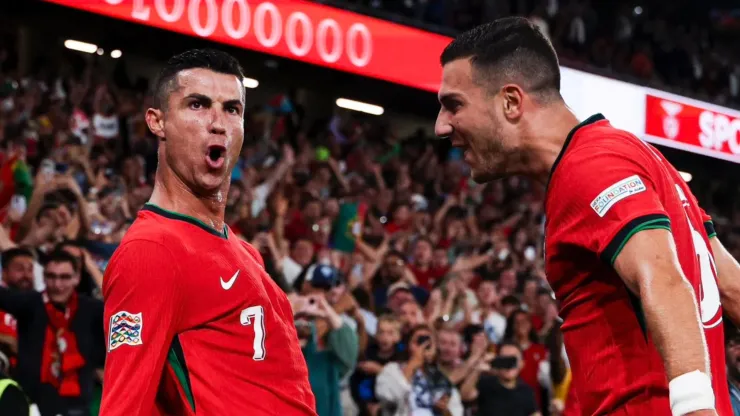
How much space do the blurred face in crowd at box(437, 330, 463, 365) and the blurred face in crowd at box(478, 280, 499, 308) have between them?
171 centimetres

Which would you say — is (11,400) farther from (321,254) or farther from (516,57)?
(321,254)

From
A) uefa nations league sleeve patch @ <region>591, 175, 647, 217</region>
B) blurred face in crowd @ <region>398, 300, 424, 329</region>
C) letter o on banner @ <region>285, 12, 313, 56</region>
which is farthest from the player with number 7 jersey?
letter o on banner @ <region>285, 12, 313, 56</region>

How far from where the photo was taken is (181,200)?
349cm

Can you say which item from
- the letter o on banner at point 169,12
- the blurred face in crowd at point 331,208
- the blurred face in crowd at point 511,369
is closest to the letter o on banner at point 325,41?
the blurred face in crowd at point 331,208

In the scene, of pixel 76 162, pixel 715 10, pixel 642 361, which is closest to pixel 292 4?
pixel 76 162

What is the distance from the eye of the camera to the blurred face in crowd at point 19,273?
6.59 m

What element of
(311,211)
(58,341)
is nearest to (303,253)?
(311,211)

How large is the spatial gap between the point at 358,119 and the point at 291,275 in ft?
22.1

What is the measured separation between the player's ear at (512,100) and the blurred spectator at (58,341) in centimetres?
410

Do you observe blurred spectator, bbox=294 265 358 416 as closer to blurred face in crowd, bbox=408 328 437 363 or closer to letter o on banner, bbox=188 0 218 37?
blurred face in crowd, bbox=408 328 437 363

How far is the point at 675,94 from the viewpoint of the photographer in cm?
1439

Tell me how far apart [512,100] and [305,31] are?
7.43 metres

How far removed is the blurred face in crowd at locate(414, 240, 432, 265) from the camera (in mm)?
10672

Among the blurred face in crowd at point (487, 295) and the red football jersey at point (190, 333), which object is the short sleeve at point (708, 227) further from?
the blurred face in crowd at point (487, 295)
